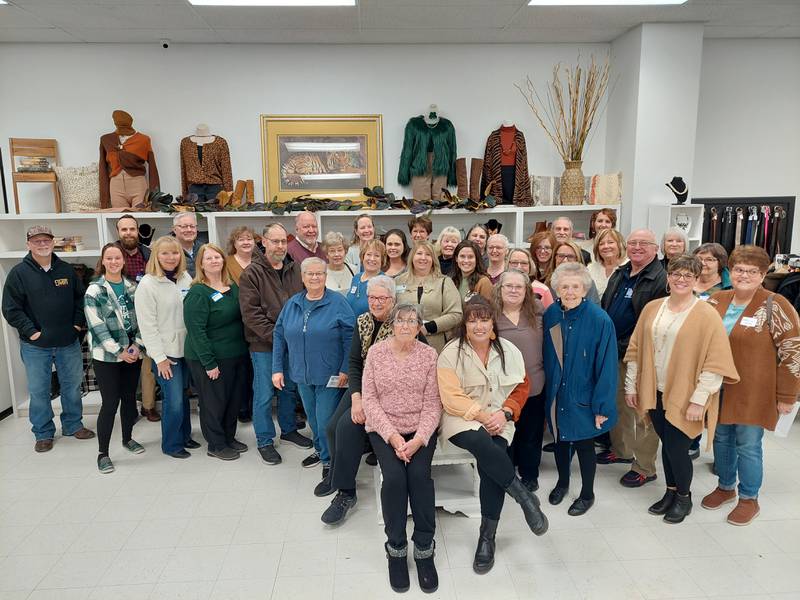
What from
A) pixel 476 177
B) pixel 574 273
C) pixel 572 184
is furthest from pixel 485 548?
pixel 572 184

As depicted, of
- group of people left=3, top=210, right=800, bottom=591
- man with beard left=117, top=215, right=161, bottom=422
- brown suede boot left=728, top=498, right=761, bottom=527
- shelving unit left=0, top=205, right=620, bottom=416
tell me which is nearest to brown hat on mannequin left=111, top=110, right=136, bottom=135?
shelving unit left=0, top=205, right=620, bottom=416

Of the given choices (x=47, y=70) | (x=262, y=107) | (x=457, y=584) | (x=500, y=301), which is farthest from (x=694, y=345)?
(x=47, y=70)

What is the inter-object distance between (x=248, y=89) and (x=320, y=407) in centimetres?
349

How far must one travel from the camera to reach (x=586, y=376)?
2686mm

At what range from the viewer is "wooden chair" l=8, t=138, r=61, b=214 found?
4711 mm

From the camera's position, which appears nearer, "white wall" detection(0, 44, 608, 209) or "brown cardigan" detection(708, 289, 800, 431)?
"brown cardigan" detection(708, 289, 800, 431)

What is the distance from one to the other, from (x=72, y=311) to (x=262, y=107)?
2605mm

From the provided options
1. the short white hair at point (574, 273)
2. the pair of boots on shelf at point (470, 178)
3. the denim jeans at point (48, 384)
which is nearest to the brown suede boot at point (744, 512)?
the short white hair at point (574, 273)

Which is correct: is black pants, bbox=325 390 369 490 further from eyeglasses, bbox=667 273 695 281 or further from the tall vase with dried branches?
the tall vase with dried branches

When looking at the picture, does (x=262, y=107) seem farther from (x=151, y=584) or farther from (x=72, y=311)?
(x=151, y=584)

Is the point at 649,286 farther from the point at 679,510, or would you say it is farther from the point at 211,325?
the point at 211,325

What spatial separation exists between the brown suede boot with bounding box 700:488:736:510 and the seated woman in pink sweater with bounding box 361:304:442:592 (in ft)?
5.20

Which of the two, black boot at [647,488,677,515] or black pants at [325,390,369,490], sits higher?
black pants at [325,390,369,490]

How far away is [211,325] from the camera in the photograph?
3371mm
